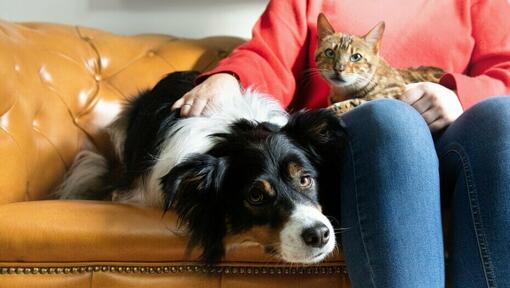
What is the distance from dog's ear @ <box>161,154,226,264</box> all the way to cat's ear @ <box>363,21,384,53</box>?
69cm

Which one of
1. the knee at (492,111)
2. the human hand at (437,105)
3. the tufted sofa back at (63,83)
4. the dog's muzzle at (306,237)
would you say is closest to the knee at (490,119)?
the knee at (492,111)

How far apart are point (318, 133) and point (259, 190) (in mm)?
228

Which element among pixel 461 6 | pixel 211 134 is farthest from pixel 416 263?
pixel 461 6

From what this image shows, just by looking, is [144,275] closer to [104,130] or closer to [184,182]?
[184,182]

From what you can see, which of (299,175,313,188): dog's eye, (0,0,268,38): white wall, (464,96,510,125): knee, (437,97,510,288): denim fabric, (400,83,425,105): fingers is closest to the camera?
(437,97,510,288): denim fabric

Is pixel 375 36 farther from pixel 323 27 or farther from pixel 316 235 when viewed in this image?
pixel 316 235

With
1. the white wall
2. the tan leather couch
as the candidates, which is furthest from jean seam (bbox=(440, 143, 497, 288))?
the white wall

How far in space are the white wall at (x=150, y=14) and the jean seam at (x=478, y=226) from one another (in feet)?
4.56

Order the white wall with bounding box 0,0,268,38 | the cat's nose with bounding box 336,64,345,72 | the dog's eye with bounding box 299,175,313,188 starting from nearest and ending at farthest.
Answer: the dog's eye with bounding box 299,175,313,188 → the cat's nose with bounding box 336,64,345,72 → the white wall with bounding box 0,0,268,38

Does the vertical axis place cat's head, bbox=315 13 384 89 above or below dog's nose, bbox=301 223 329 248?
above

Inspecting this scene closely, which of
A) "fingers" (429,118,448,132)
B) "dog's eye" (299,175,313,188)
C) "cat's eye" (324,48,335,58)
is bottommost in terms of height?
"dog's eye" (299,175,313,188)

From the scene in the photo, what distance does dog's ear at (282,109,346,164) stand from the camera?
121 cm

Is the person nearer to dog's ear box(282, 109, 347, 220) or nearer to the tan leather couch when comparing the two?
dog's ear box(282, 109, 347, 220)

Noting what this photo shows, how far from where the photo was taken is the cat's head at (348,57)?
1556mm
